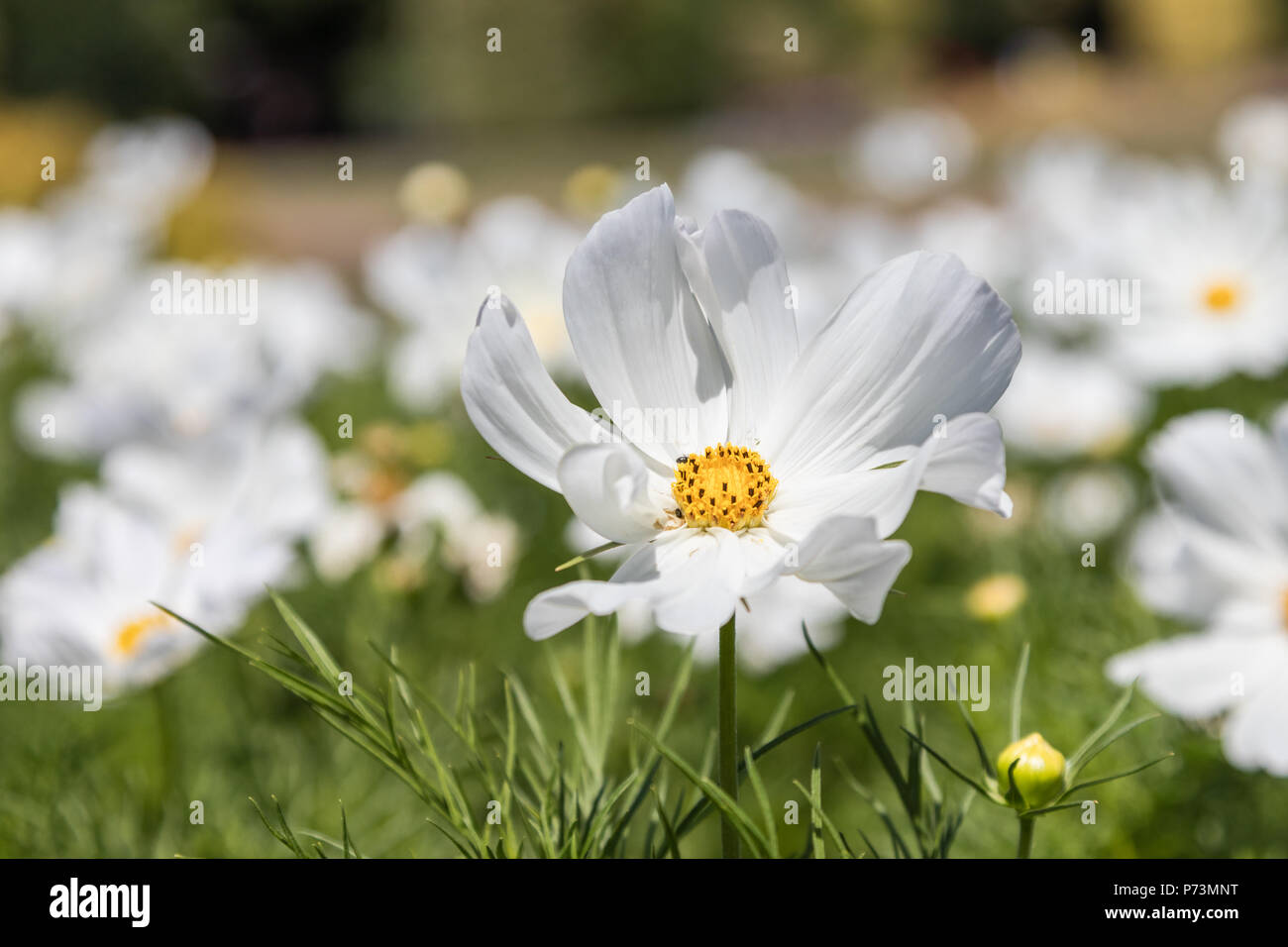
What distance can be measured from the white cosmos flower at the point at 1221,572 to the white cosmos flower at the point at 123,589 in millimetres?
516

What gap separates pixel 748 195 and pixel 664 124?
8443 millimetres

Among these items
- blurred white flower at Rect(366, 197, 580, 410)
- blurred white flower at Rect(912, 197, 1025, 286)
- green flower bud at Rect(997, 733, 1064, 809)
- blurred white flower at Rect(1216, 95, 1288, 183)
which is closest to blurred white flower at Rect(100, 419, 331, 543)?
blurred white flower at Rect(366, 197, 580, 410)

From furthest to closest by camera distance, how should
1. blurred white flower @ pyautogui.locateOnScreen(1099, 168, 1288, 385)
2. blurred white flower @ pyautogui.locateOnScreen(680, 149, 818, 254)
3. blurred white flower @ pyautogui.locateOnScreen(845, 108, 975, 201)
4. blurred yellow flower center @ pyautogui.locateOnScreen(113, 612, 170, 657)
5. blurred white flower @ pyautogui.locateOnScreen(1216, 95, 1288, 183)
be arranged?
1. blurred white flower @ pyautogui.locateOnScreen(845, 108, 975, 201)
2. blurred white flower @ pyautogui.locateOnScreen(1216, 95, 1288, 183)
3. blurred white flower @ pyautogui.locateOnScreen(680, 149, 818, 254)
4. blurred white flower @ pyautogui.locateOnScreen(1099, 168, 1288, 385)
5. blurred yellow flower center @ pyautogui.locateOnScreen(113, 612, 170, 657)

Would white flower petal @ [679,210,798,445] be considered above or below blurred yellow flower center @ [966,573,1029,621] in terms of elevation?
above

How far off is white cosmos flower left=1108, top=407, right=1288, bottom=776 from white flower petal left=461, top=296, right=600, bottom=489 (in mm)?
359

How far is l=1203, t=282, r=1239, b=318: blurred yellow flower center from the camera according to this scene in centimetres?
124

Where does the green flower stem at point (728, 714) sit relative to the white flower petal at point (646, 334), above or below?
below

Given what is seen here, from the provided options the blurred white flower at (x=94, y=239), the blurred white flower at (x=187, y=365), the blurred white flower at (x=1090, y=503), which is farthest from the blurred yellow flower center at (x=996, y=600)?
the blurred white flower at (x=94, y=239)

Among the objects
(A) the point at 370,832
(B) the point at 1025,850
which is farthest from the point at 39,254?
(B) the point at 1025,850

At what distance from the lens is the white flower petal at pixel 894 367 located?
384mm

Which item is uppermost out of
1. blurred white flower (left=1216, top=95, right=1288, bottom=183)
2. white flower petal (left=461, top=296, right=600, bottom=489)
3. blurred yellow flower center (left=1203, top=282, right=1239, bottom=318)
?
blurred white flower (left=1216, top=95, right=1288, bottom=183)

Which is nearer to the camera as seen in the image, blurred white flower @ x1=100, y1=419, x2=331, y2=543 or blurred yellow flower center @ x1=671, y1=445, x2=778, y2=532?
blurred yellow flower center @ x1=671, y1=445, x2=778, y2=532

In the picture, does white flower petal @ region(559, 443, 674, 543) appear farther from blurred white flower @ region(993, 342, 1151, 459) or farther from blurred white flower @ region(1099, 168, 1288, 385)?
blurred white flower @ region(993, 342, 1151, 459)

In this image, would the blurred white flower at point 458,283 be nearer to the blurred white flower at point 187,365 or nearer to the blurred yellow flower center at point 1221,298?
the blurred white flower at point 187,365
